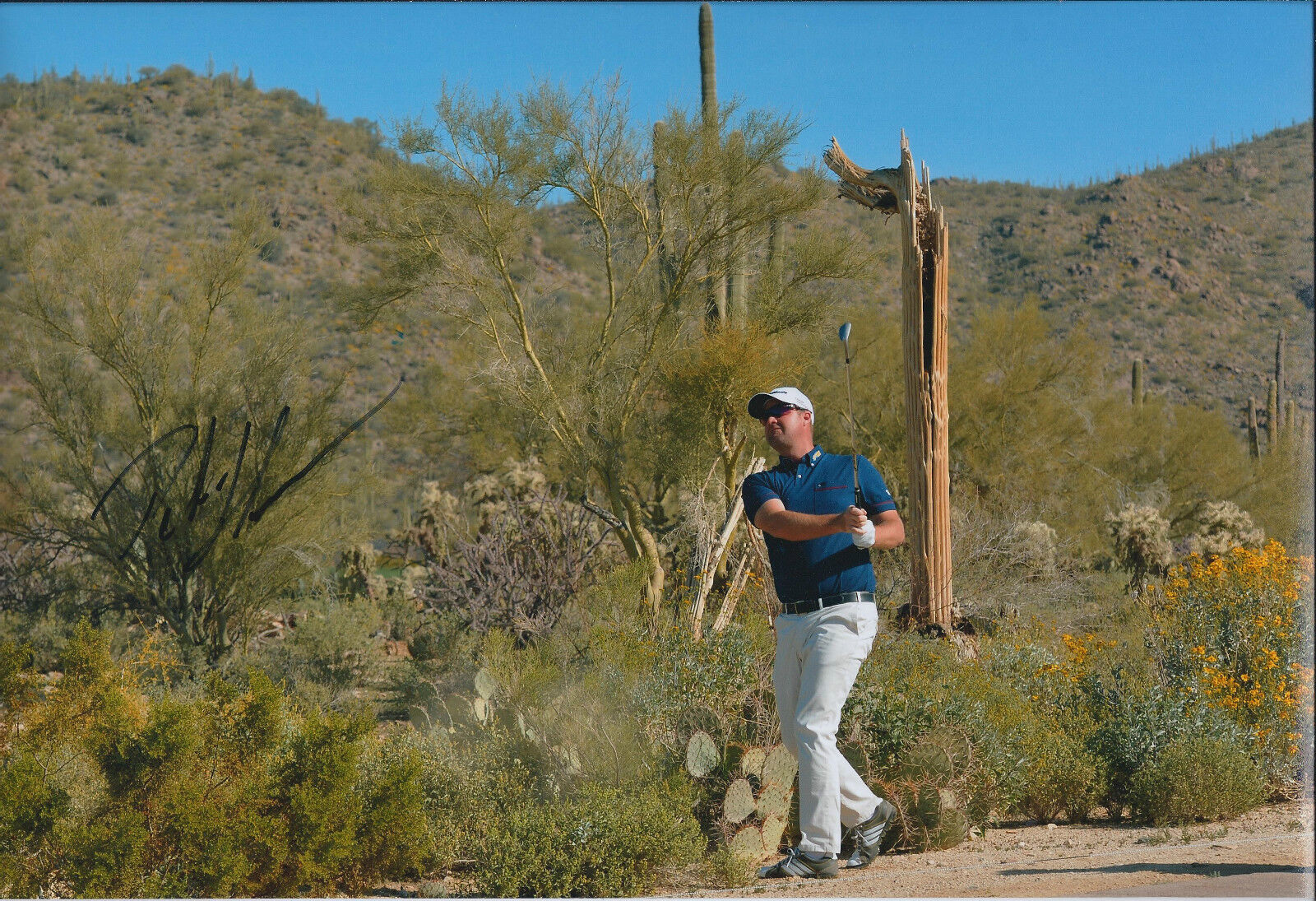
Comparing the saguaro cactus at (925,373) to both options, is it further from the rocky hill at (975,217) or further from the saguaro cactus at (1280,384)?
the rocky hill at (975,217)

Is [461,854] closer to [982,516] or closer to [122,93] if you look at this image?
[982,516]

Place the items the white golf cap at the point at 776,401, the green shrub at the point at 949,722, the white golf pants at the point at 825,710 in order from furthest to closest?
the green shrub at the point at 949,722 < the white golf cap at the point at 776,401 < the white golf pants at the point at 825,710

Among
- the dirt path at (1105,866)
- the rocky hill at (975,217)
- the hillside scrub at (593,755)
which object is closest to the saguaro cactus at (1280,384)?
the rocky hill at (975,217)

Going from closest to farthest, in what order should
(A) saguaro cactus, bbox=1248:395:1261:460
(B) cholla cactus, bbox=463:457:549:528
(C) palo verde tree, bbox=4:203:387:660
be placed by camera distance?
(C) palo verde tree, bbox=4:203:387:660, (B) cholla cactus, bbox=463:457:549:528, (A) saguaro cactus, bbox=1248:395:1261:460

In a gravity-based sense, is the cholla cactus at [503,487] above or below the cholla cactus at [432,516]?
above

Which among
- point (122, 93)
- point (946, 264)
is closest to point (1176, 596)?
point (946, 264)

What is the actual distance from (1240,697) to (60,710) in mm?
6378

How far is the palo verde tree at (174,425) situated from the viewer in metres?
10.9

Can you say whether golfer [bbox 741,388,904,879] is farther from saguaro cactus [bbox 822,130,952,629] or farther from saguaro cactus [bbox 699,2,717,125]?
saguaro cactus [bbox 699,2,717,125]

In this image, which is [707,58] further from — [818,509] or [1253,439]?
[1253,439]

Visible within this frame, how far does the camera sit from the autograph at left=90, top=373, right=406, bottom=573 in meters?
10.5

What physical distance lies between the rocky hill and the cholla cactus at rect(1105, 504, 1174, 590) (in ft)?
53.4

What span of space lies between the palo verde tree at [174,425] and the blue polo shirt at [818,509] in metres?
6.94

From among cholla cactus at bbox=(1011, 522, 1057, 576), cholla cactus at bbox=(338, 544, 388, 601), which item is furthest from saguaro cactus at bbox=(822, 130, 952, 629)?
cholla cactus at bbox=(338, 544, 388, 601)
